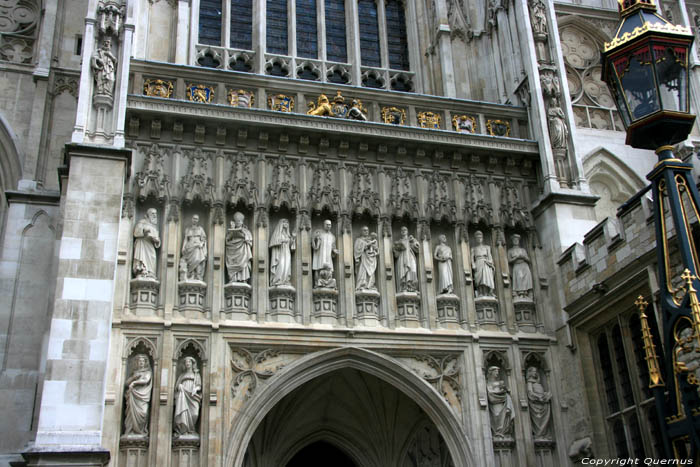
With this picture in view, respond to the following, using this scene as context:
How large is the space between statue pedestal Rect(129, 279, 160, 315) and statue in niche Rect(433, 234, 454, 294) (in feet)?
16.5

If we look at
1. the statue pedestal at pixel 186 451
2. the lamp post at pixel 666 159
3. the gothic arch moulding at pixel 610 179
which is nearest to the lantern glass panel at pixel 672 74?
the lamp post at pixel 666 159

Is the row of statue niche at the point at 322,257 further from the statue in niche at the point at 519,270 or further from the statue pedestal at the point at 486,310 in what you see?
the statue pedestal at the point at 486,310

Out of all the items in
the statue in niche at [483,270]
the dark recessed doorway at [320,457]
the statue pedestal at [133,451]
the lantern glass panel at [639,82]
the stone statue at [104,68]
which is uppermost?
the stone statue at [104,68]

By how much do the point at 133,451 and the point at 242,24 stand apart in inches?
425

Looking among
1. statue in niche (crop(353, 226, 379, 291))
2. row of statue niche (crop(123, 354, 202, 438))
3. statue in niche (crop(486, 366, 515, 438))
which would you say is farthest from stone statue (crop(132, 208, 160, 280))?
statue in niche (crop(486, 366, 515, 438))

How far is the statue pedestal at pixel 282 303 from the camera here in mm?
13461

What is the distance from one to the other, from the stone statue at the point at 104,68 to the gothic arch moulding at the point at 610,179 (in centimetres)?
1128

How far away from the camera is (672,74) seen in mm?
7305

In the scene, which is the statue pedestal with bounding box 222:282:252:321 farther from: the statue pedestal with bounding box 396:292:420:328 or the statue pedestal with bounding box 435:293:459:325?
the statue pedestal with bounding box 435:293:459:325

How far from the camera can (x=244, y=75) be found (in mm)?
14984

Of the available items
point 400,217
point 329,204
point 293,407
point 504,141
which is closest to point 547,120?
point 504,141

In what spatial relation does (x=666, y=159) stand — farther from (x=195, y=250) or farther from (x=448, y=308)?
(x=195, y=250)

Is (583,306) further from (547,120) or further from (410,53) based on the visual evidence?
(410,53)

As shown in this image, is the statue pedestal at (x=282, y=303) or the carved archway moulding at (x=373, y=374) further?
the statue pedestal at (x=282, y=303)
